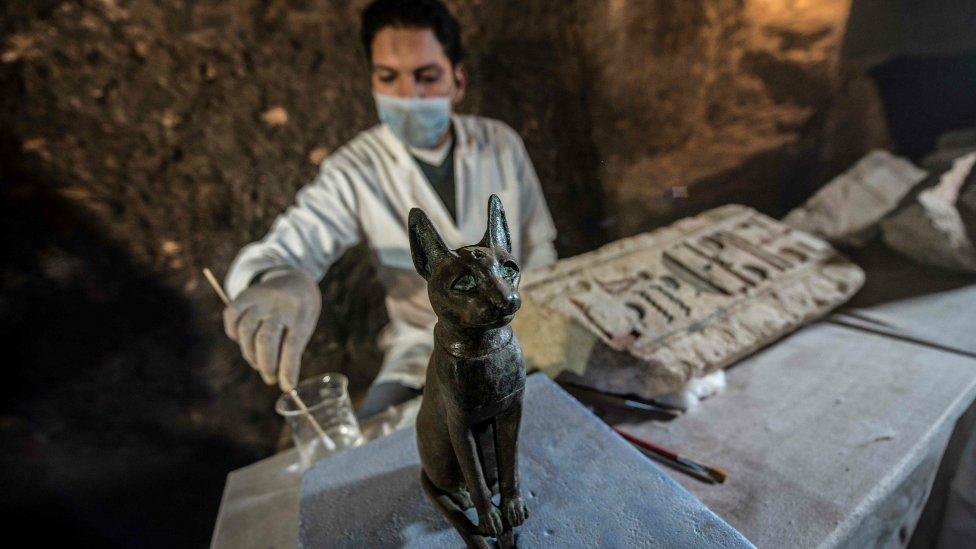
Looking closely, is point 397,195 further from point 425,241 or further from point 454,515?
point 454,515

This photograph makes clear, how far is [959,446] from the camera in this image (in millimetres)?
1437

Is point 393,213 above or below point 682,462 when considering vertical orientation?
above

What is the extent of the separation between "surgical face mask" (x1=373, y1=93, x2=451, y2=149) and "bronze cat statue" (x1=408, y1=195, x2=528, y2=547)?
45.1 inches

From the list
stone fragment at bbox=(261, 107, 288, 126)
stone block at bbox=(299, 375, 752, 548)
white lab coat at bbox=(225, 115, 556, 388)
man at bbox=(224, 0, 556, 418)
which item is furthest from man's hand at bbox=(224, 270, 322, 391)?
stone fragment at bbox=(261, 107, 288, 126)

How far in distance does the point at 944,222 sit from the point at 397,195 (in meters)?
2.38

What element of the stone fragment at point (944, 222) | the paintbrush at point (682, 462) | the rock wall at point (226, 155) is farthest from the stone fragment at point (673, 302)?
the rock wall at point (226, 155)

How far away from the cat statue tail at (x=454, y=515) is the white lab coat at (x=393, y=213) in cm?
90

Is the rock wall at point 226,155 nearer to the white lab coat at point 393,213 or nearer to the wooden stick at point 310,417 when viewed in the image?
the white lab coat at point 393,213

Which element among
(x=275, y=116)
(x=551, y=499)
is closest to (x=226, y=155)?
(x=275, y=116)

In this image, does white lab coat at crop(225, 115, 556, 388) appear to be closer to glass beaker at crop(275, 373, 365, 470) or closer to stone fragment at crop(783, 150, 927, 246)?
glass beaker at crop(275, 373, 365, 470)

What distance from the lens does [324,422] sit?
1.52 meters

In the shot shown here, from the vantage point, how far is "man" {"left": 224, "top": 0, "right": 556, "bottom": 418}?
1571 mm

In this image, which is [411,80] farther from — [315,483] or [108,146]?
[315,483]

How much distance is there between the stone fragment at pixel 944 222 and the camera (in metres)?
1.91
